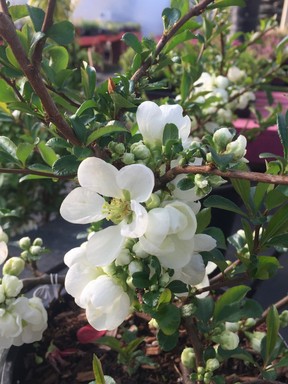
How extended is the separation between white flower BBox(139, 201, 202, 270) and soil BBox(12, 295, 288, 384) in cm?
30

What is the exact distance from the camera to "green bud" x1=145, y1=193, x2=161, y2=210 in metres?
0.44

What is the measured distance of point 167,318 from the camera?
0.49 meters

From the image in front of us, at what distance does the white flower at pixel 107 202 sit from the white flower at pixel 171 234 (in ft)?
0.05

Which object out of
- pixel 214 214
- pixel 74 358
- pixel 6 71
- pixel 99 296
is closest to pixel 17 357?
pixel 74 358

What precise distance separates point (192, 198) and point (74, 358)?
445 millimetres

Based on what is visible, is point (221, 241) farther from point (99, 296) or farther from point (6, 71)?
point (6, 71)

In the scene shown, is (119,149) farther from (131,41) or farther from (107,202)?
(131,41)

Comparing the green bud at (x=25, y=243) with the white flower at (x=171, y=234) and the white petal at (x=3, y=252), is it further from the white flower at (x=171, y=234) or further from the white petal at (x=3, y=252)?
the white flower at (x=171, y=234)

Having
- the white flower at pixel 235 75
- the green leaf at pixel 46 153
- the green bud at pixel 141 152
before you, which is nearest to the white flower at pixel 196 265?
the green bud at pixel 141 152

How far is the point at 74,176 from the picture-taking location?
530 mm

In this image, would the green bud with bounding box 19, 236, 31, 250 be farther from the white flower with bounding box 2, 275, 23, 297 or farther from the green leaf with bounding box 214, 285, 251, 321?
the green leaf with bounding box 214, 285, 251, 321

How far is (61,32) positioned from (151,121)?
5.7 inches

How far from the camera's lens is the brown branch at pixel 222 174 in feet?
1.23

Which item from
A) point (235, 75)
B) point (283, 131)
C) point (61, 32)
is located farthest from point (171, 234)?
point (235, 75)
